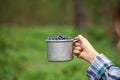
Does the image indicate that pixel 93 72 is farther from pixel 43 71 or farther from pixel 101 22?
pixel 101 22

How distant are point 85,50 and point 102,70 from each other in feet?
0.79

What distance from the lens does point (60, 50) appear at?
3.85 meters

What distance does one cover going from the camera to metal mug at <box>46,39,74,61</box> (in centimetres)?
382

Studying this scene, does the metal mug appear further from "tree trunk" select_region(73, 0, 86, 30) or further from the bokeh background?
"tree trunk" select_region(73, 0, 86, 30)

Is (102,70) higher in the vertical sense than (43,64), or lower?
higher

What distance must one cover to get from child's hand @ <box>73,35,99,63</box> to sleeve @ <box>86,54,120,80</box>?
2.9 inches

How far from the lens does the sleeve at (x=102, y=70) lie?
340 cm

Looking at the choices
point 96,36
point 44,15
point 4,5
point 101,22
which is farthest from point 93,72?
point 44,15

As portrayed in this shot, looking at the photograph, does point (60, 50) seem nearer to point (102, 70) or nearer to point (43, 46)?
point (102, 70)

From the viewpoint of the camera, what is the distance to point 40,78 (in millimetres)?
8359

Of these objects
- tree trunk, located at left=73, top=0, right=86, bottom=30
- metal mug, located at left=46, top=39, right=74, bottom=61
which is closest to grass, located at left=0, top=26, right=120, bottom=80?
tree trunk, located at left=73, top=0, right=86, bottom=30

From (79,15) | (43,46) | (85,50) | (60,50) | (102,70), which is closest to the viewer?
(102,70)

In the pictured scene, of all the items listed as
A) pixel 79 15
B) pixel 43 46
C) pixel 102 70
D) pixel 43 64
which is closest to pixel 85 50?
pixel 102 70

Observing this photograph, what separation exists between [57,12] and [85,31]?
15691 mm
